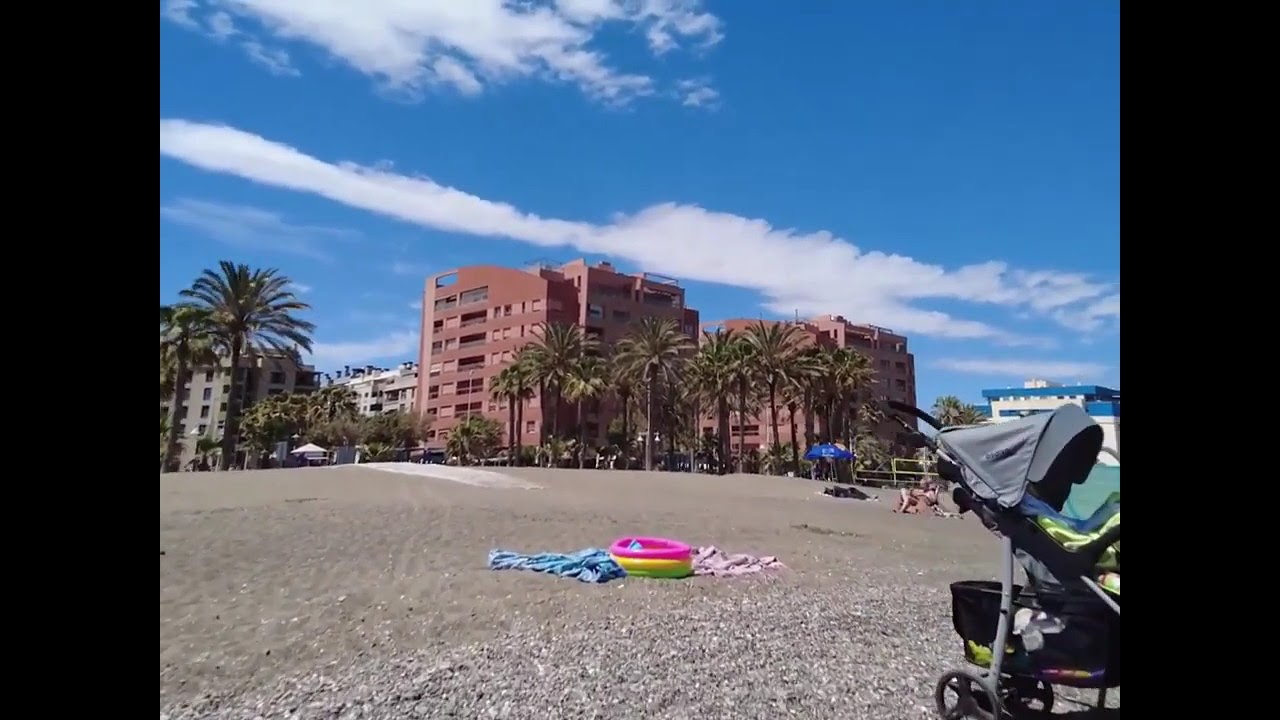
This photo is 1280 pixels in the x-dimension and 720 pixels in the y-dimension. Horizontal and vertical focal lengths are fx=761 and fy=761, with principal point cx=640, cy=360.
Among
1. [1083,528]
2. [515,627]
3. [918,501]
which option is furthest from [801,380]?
[1083,528]

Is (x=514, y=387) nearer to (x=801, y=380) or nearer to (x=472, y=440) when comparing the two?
(x=472, y=440)

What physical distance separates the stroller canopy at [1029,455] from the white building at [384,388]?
120 meters

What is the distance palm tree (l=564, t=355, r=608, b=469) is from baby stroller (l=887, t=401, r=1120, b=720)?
57.4m

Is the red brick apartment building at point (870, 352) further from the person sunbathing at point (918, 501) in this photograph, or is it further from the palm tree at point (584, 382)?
the person sunbathing at point (918, 501)

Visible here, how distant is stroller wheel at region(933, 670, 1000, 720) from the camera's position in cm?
504

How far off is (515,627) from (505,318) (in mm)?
82209

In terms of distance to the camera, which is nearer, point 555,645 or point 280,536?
point 555,645

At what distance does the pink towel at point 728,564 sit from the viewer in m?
12.7

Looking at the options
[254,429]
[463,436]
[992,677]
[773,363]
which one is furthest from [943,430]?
[254,429]
